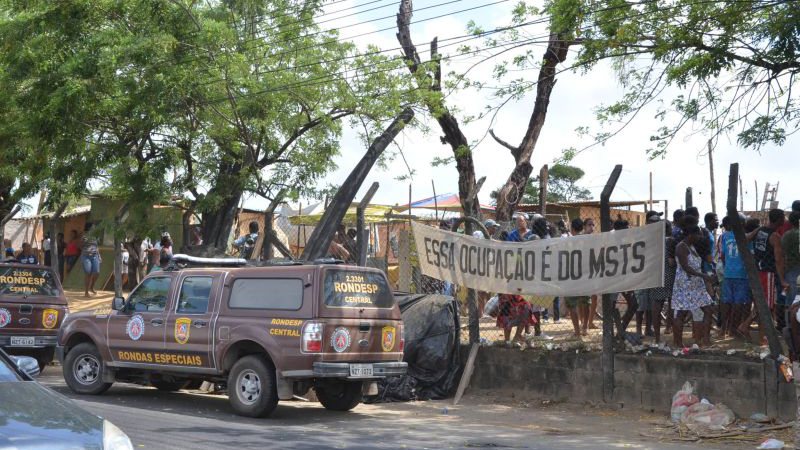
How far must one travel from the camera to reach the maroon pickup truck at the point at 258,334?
11086mm

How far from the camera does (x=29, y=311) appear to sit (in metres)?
15.1

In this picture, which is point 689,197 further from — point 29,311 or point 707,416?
point 29,311

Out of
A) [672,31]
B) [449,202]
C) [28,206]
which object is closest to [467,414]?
[672,31]

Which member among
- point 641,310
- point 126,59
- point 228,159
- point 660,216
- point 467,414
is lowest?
point 467,414

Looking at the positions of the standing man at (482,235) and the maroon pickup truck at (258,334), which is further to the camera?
the standing man at (482,235)

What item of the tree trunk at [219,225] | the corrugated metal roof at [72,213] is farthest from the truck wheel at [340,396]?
the corrugated metal roof at [72,213]

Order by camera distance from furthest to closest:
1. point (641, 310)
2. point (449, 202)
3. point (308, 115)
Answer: point (449, 202) → point (308, 115) → point (641, 310)

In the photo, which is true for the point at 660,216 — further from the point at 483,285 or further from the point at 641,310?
the point at 483,285

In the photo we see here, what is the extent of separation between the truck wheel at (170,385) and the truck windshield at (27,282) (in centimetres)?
297

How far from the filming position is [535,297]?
527 inches

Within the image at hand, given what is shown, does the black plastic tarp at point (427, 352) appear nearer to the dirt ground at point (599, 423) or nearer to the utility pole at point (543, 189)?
the dirt ground at point (599, 423)

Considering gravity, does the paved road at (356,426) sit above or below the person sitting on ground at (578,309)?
below

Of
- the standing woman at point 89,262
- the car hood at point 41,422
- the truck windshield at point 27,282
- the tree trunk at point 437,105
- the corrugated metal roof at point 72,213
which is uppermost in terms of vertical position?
the tree trunk at point 437,105

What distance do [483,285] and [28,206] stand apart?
16.6 m
